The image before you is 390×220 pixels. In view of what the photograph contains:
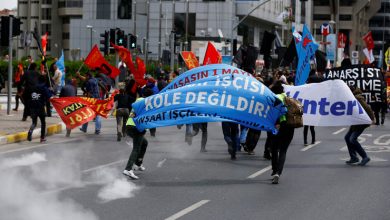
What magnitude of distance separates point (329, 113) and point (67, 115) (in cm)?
784

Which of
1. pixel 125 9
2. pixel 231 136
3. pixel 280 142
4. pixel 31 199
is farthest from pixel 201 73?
pixel 125 9

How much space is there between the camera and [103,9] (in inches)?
4161

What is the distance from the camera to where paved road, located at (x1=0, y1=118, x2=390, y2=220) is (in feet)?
31.5

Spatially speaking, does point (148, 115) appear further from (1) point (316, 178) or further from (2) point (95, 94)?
(2) point (95, 94)

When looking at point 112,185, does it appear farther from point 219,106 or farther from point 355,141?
point 355,141

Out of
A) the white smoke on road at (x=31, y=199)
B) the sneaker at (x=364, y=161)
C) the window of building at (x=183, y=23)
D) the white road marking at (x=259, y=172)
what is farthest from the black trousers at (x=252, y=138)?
the window of building at (x=183, y=23)

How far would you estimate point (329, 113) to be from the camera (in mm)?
14977

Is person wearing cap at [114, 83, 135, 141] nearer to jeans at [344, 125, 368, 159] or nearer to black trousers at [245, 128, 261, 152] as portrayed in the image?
black trousers at [245, 128, 261, 152]

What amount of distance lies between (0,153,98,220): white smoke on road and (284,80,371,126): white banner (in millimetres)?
4868

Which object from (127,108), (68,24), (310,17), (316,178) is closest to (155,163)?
(316,178)

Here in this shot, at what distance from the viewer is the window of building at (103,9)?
105 meters

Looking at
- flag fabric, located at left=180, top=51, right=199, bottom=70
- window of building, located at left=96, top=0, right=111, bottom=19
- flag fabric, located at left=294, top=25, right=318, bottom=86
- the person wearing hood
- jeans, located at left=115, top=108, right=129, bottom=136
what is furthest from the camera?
window of building, located at left=96, top=0, right=111, bottom=19

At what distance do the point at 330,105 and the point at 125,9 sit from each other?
9016 centimetres

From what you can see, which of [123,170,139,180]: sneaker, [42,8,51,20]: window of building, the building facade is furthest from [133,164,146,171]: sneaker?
[42,8,51,20]: window of building
